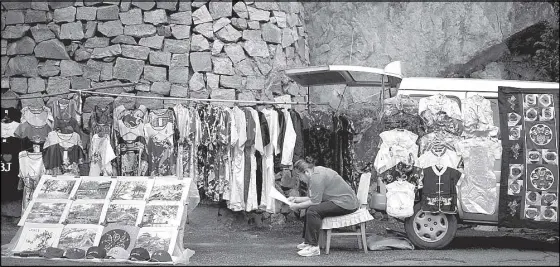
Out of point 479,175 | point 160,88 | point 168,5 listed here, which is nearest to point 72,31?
point 168,5

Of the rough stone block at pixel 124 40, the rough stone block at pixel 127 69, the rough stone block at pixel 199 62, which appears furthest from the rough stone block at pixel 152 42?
the rough stone block at pixel 199 62

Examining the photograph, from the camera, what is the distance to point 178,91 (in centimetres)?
1268

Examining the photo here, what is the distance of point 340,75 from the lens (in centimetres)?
1158

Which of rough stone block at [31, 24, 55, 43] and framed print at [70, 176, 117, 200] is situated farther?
rough stone block at [31, 24, 55, 43]

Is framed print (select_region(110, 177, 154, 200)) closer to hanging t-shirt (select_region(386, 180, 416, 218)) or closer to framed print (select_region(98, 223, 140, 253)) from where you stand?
framed print (select_region(98, 223, 140, 253))

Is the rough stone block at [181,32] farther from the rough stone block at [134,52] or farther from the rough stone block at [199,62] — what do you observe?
the rough stone block at [134,52]

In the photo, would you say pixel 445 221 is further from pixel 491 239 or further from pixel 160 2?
pixel 160 2

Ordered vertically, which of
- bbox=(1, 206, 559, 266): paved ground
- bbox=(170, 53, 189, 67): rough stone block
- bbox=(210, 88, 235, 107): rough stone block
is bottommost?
bbox=(1, 206, 559, 266): paved ground

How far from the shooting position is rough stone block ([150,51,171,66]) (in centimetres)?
1267

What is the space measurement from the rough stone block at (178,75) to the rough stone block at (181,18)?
2.79ft

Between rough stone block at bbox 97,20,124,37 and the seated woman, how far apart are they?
5.02 metres

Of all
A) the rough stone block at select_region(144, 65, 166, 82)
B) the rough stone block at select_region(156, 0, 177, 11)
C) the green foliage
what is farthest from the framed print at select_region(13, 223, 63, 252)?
the green foliage

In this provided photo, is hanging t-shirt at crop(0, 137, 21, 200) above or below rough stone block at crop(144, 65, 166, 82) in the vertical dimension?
below

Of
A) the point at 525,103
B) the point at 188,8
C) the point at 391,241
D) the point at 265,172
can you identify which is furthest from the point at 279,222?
the point at 525,103
